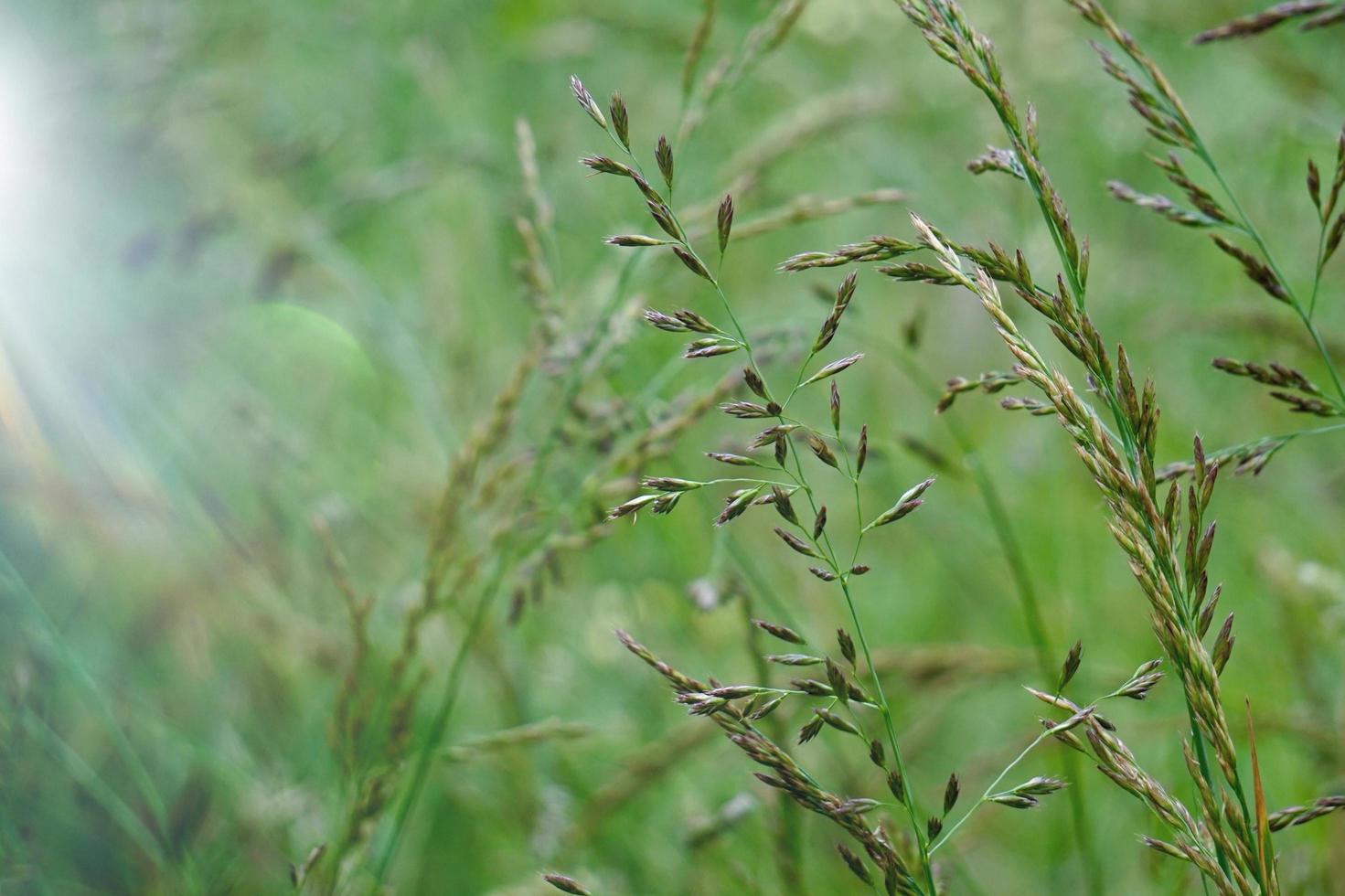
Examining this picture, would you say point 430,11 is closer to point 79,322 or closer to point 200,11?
point 200,11

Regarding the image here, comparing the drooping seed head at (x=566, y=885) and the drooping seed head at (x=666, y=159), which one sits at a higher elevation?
the drooping seed head at (x=666, y=159)

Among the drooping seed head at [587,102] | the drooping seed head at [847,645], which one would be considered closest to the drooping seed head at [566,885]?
the drooping seed head at [847,645]

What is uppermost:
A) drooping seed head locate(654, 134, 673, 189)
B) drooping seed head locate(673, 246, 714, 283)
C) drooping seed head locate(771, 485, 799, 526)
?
drooping seed head locate(654, 134, 673, 189)

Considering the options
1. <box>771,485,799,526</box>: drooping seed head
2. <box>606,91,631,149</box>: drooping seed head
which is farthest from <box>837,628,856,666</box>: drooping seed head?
<box>606,91,631,149</box>: drooping seed head

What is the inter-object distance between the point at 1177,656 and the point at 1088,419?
0.53 ft

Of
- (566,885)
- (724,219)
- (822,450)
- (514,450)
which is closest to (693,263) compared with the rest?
(724,219)

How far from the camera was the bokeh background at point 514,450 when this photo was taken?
1.40 metres

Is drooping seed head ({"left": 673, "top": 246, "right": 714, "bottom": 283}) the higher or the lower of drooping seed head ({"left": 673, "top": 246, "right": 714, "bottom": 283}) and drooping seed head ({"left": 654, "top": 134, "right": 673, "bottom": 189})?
the lower

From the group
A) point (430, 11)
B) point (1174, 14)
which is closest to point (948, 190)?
point (1174, 14)

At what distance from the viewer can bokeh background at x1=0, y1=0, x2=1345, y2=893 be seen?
1.40 m

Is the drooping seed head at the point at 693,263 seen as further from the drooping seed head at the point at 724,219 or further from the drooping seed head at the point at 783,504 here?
the drooping seed head at the point at 783,504

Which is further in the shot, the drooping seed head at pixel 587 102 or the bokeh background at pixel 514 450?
the bokeh background at pixel 514 450

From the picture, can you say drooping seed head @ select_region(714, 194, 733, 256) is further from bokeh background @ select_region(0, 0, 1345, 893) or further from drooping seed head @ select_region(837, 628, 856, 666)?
bokeh background @ select_region(0, 0, 1345, 893)

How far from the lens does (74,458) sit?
193cm
